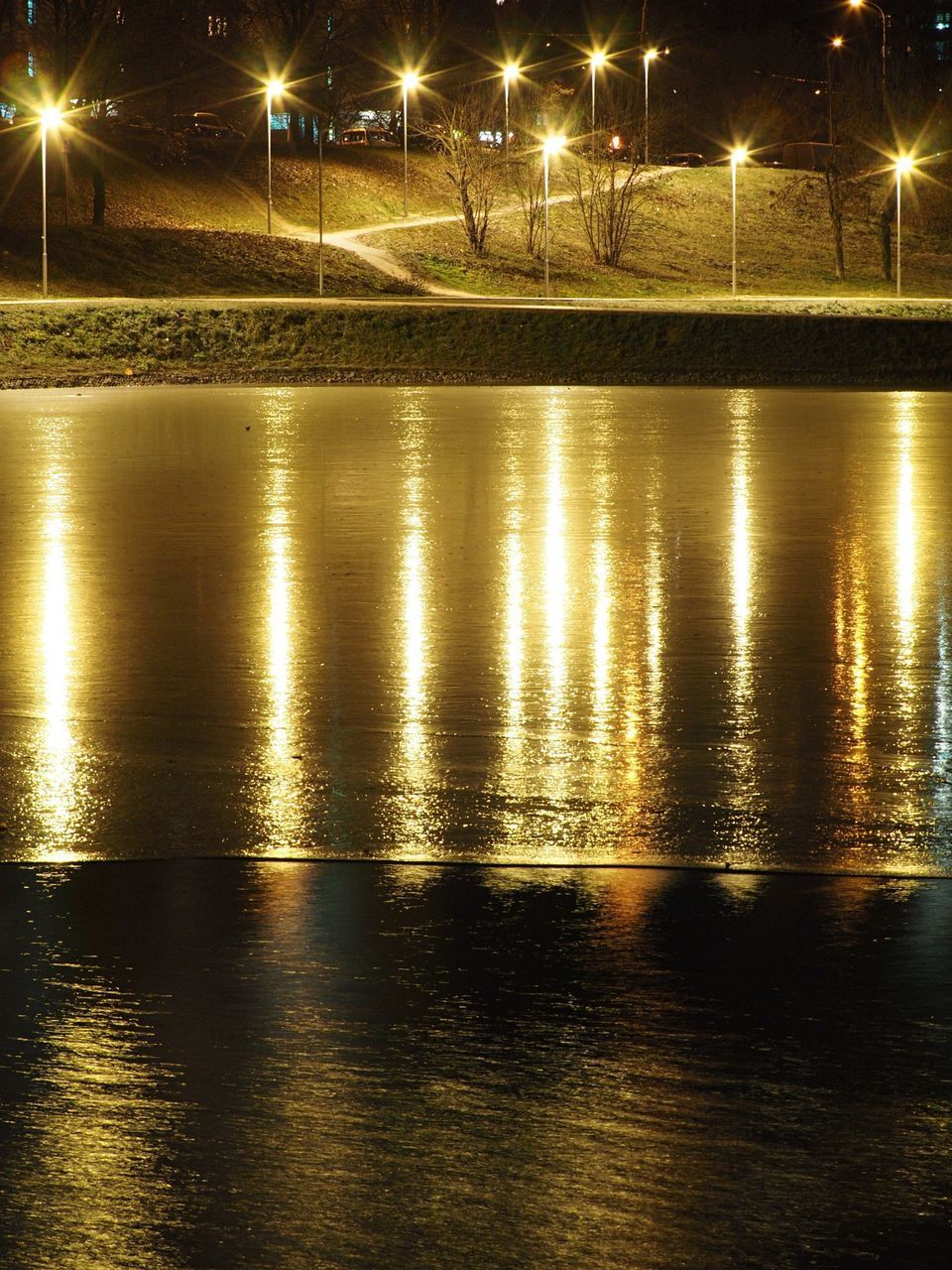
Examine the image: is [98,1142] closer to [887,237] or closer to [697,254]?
[887,237]

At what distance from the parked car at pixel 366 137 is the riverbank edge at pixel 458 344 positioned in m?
50.9

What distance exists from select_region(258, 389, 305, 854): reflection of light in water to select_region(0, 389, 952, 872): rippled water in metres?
0.03

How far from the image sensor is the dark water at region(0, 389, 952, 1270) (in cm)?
411

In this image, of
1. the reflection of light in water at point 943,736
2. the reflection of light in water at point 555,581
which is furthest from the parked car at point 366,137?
the reflection of light in water at point 943,736

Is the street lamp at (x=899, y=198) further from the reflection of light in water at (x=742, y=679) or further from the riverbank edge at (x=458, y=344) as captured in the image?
the reflection of light in water at (x=742, y=679)

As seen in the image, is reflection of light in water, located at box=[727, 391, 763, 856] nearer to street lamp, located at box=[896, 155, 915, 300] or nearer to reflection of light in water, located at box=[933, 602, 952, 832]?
reflection of light in water, located at box=[933, 602, 952, 832]

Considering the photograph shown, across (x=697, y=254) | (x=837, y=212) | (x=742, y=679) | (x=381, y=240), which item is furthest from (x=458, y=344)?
(x=697, y=254)

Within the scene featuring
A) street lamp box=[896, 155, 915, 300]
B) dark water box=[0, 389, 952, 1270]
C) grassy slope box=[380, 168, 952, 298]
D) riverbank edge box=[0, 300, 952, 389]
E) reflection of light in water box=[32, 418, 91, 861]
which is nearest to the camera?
dark water box=[0, 389, 952, 1270]

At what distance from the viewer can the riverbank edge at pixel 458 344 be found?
41.2 meters

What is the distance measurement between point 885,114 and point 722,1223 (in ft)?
252

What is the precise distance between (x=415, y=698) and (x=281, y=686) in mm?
772

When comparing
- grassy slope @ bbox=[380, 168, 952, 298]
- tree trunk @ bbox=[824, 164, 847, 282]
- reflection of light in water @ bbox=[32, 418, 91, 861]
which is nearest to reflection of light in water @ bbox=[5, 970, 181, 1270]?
reflection of light in water @ bbox=[32, 418, 91, 861]

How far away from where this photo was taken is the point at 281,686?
32.5 feet

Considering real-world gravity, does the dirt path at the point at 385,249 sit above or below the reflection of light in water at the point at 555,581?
above
